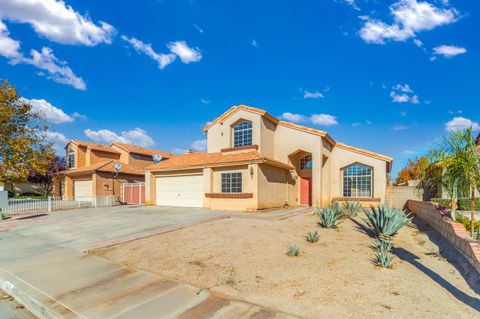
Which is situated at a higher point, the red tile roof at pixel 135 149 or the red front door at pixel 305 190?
the red tile roof at pixel 135 149

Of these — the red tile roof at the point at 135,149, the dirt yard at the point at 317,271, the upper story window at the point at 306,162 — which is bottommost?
the dirt yard at the point at 317,271

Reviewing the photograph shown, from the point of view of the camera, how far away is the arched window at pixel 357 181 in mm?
19781

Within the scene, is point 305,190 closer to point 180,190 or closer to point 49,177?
point 180,190

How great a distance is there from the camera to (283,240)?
8758mm

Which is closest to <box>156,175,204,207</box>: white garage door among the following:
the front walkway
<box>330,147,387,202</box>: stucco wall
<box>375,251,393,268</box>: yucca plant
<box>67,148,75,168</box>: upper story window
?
<box>330,147,387,202</box>: stucco wall

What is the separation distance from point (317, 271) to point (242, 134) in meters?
14.5

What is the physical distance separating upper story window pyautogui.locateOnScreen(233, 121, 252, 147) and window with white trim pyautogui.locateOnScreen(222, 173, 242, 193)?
3056 millimetres

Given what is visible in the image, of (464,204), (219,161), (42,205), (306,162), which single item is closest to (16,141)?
(42,205)

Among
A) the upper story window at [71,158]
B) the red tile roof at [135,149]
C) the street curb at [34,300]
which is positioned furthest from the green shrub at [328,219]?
the upper story window at [71,158]

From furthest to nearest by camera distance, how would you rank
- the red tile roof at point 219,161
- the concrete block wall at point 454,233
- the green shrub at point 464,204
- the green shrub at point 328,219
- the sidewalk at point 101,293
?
1. the red tile roof at point 219,161
2. the green shrub at point 464,204
3. the green shrub at point 328,219
4. the concrete block wall at point 454,233
5. the sidewalk at point 101,293

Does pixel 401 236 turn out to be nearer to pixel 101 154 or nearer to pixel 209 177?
pixel 209 177

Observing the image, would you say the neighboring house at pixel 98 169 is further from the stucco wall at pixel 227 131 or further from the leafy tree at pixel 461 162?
the leafy tree at pixel 461 162

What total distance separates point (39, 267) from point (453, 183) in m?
11.6

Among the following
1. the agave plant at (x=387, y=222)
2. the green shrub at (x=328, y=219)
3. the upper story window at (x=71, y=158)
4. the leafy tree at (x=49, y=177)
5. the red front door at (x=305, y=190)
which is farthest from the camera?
the leafy tree at (x=49, y=177)
